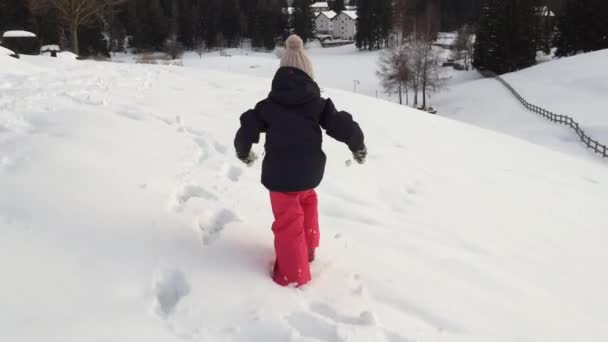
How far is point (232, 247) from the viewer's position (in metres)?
3.56

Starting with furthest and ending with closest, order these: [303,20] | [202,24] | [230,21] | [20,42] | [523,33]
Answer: [303,20]
[230,21]
[202,24]
[523,33]
[20,42]

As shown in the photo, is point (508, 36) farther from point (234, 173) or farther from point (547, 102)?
point (234, 173)

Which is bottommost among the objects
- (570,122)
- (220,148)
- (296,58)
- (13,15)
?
(570,122)

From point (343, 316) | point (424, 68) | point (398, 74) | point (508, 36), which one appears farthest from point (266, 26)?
point (343, 316)

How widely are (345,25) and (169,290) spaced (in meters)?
101

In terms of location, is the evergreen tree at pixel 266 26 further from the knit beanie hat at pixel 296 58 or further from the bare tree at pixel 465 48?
the knit beanie hat at pixel 296 58

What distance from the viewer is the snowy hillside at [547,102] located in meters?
22.0

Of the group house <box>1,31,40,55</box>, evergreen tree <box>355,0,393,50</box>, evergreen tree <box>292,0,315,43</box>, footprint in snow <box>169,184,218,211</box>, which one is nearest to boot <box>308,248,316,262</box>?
footprint in snow <box>169,184,218,211</box>

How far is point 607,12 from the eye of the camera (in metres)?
45.4

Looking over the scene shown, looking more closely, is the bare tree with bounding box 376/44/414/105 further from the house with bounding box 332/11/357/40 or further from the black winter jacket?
the house with bounding box 332/11/357/40

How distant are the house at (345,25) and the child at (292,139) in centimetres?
9767

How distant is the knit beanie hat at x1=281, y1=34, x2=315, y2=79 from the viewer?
10.7ft

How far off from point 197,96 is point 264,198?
6173 millimetres

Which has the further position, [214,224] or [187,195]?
[187,195]
